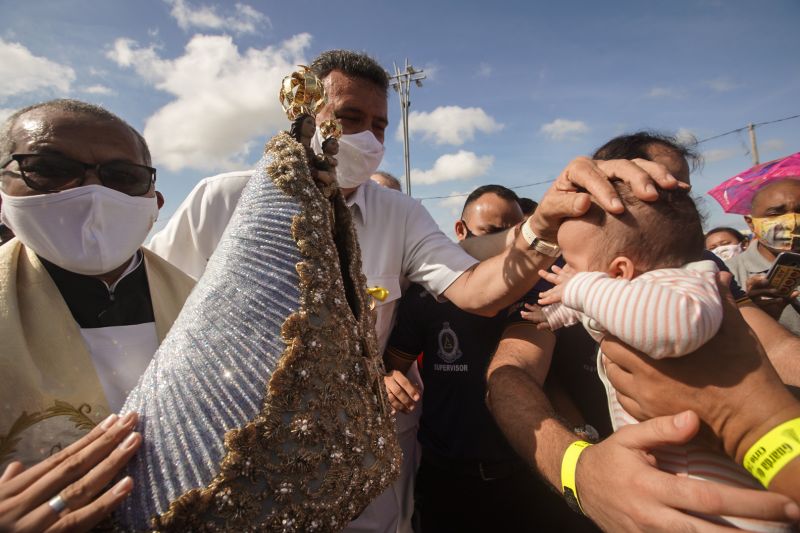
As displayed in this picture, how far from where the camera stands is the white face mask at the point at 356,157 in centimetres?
240

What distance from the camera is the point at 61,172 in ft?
4.66

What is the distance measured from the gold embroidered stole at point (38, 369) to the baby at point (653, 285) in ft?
4.72

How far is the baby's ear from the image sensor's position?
130 cm

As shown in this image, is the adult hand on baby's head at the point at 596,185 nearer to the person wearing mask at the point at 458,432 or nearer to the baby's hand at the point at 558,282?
the baby's hand at the point at 558,282

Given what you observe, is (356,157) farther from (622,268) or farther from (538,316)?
(622,268)

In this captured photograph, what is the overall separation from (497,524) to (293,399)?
6.29 ft

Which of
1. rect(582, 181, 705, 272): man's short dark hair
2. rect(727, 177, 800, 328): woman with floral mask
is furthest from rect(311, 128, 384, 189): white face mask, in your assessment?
rect(727, 177, 800, 328): woman with floral mask

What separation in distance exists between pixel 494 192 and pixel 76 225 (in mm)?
3250

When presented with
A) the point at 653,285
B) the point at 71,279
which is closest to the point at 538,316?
the point at 653,285

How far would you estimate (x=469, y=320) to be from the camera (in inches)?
97.7

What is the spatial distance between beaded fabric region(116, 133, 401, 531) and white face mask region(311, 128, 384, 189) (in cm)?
130

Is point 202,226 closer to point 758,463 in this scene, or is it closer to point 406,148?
point 758,463

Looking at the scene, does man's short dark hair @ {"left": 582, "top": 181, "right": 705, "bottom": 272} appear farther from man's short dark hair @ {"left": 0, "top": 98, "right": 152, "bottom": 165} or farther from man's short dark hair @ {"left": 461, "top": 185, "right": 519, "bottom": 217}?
man's short dark hair @ {"left": 461, "top": 185, "right": 519, "bottom": 217}

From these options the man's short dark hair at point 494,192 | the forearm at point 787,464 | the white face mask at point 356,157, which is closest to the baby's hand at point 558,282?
the forearm at point 787,464
